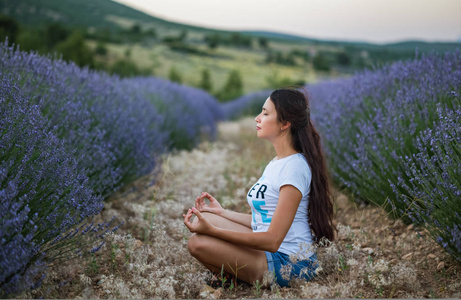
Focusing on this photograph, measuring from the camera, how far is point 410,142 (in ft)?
9.93

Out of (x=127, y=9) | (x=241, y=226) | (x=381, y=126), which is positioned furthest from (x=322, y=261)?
(x=127, y=9)

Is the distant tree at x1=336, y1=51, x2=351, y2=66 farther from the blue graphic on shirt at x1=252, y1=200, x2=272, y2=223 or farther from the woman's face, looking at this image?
the blue graphic on shirt at x1=252, y1=200, x2=272, y2=223

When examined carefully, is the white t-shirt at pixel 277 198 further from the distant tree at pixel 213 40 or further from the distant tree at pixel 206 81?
the distant tree at pixel 213 40

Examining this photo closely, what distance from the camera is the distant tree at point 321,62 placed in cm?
2135

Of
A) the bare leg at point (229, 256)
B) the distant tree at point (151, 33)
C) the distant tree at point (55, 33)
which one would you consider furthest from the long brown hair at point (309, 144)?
the distant tree at point (151, 33)

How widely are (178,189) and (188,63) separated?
23712 mm

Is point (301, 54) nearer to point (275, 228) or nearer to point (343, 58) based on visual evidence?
point (343, 58)

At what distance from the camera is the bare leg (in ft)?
6.76

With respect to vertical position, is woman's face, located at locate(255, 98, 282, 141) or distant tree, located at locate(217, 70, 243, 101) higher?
woman's face, located at locate(255, 98, 282, 141)

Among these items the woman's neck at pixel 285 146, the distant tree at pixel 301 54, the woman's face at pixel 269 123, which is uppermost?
the distant tree at pixel 301 54

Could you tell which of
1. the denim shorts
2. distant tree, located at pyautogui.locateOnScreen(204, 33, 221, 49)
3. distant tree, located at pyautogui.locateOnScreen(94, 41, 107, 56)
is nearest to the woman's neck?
the denim shorts

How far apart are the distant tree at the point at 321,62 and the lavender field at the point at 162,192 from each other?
56.4 feet

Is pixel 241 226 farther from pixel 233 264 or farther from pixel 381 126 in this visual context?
pixel 381 126

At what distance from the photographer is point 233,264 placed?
2.10 m
